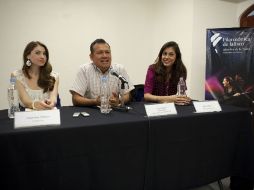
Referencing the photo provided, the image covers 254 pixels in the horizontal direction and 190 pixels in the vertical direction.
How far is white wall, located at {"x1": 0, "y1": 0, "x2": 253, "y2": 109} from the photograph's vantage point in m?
3.60

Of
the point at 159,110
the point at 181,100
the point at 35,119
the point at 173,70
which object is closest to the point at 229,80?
the point at 173,70

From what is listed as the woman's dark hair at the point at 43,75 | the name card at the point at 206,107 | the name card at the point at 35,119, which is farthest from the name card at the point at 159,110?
the woman's dark hair at the point at 43,75

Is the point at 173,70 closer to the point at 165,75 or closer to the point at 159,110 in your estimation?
the point at 165,75

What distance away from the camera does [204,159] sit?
1856 millimetres

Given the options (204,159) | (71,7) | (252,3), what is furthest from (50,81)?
(252,3)

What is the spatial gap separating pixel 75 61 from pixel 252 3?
3043mm

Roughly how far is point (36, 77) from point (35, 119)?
1032mm

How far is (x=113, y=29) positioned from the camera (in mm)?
4188

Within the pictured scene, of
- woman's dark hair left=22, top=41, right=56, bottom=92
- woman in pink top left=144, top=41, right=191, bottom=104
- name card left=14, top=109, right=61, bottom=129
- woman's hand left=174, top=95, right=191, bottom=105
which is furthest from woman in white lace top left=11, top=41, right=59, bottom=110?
woman's hand left=174, top=95, right=191, bottom=105

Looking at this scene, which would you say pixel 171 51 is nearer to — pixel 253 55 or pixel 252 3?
pixel 253 55

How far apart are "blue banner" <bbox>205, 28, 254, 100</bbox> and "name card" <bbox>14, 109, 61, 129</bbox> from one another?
2913mm

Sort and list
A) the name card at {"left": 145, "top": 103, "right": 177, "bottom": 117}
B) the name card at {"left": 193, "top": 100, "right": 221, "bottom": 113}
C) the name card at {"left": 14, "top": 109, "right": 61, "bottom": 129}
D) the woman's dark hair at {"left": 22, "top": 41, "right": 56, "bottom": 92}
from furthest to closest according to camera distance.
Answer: the woman's dark hair at {"left": 22, "top": 41, "right": 56, "bottom": 92} < the name card at {"left": 193, "top": 100, "right": 221, "bottom": 113} < the name card at {"left": 145, "top": 103, "right": 177, "bottom": 117} < the name card at {"left": 14, "top": 109, "right": 61, "bottom": 129}

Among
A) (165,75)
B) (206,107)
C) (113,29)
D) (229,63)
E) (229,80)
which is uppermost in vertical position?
(113,29)

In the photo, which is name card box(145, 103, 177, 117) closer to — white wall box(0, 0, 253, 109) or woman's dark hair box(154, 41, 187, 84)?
woman's dark hair box(154, 41, 187, 84)
